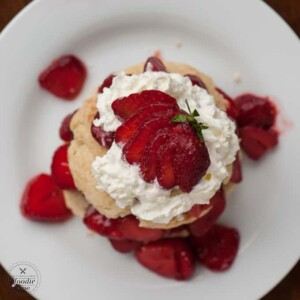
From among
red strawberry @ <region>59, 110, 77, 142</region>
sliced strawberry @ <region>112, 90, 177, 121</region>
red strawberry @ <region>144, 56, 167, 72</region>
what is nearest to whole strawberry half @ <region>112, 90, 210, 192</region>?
sliced strawberry @ <region>112, 90, 177, 121</region>

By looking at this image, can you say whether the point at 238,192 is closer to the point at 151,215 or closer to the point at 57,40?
the point at 151,215

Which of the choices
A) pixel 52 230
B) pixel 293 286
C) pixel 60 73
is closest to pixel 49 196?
Result: pixel 52 230

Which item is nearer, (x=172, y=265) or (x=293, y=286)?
(x=172, y=265)

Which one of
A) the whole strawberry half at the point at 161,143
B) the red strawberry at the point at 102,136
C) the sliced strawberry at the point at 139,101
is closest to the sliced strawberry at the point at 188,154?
the whole strawberry half at the point at 161,143

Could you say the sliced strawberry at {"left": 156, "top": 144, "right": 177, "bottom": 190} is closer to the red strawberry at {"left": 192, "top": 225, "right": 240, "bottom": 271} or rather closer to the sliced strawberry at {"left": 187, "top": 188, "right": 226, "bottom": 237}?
the sliced strawberry at {"left": 187, "top": 188, "right": 226, "bottom": 237}

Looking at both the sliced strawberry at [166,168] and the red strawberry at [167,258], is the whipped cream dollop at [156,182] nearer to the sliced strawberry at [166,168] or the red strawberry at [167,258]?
the sliced strawberry at [166,168]

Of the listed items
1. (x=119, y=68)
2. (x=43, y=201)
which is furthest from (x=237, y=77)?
(x=43, y=201)
